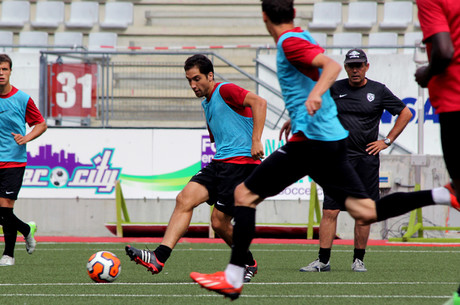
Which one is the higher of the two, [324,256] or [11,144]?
[11,144]

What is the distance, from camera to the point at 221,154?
7.18 meters

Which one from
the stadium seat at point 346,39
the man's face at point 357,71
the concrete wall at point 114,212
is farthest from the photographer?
the stadium seat at point 346,39

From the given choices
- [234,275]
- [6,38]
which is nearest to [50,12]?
[6,38]

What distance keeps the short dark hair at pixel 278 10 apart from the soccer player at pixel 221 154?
1.91 metres

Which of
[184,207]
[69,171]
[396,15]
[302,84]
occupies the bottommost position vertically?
[69,171]

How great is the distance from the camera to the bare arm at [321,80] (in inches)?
179

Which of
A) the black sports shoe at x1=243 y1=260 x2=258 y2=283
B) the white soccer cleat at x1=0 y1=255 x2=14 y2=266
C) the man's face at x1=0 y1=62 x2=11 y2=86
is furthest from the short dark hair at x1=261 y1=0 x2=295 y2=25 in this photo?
the white soccer cleat at x1=0 y1=255 x2=14 y2=266

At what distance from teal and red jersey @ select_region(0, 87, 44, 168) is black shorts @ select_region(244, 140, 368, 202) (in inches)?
175

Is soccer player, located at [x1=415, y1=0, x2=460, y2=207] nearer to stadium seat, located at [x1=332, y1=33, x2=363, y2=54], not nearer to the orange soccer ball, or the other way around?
the orange soccer ball

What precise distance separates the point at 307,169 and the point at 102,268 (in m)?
2.50

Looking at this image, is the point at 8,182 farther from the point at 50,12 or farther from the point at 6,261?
the point at 50,12

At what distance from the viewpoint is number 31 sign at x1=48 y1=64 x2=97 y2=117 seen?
14938 mm

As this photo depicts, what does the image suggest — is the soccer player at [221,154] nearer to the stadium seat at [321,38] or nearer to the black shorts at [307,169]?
the black shorts at [307,169]

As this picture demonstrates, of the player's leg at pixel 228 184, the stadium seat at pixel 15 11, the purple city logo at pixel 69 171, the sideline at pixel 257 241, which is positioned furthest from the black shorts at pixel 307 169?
the stadium seat at pixel 15 11
